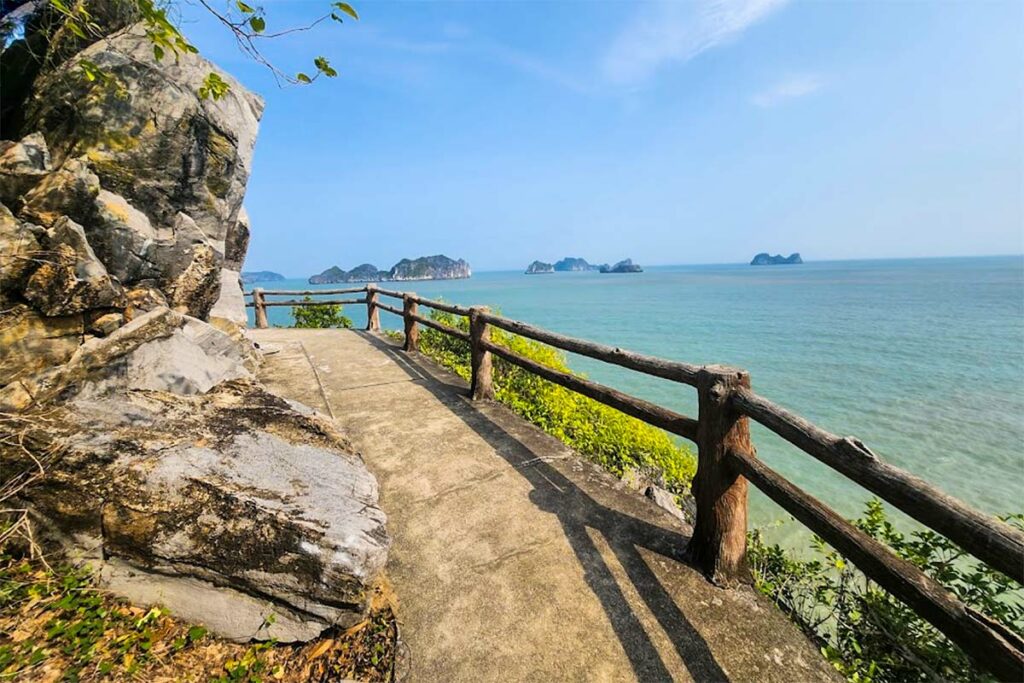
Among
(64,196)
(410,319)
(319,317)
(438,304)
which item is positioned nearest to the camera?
(64,196)

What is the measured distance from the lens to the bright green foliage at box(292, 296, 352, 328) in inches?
567

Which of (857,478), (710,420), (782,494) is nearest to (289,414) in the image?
(710,420)

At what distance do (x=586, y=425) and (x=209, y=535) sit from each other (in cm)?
498

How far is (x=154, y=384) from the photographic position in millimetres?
3699

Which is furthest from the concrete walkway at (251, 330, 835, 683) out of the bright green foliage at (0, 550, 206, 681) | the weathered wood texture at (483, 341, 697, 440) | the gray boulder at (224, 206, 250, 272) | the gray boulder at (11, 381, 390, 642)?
the gray boulder at (224, 206, 250, 272)

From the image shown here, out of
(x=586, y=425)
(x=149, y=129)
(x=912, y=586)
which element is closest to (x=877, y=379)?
(x=586, y=425)

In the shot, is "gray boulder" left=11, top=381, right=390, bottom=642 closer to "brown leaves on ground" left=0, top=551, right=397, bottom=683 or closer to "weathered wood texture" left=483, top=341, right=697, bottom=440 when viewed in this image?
"brown leaves on ground" left=0, top=551, right=397, bottom=683

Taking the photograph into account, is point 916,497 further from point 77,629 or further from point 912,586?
point 77,629

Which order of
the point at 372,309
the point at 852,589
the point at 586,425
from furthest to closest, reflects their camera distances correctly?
the point at 372,309, the point at 586,425, the point at 852,589

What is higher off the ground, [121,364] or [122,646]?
[121,364]

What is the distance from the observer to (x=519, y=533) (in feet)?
10.3

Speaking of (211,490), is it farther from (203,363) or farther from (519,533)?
(203,363)

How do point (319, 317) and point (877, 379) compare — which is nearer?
point (319, 317)

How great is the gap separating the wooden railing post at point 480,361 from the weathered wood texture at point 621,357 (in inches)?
17.8
